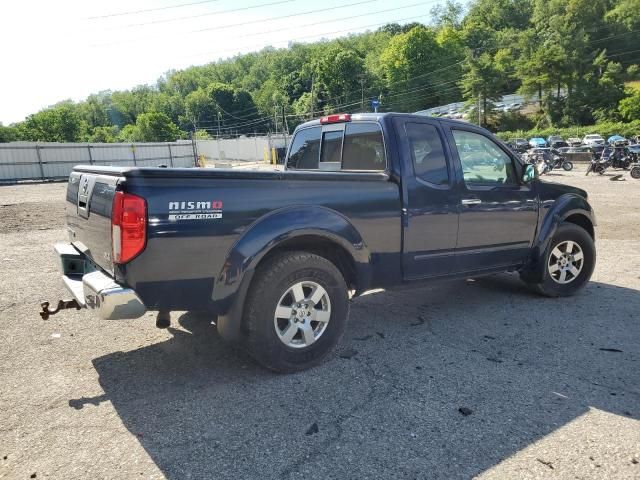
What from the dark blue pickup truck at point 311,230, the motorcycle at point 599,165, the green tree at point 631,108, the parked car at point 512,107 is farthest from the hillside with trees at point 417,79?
the dark blue pickup truck at point 311,230

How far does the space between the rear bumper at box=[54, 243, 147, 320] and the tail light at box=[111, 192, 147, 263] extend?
0.22m

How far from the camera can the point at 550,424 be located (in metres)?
3.04

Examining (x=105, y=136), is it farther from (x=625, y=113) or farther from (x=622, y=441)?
(x=622, y=441)

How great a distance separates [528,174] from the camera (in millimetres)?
5141

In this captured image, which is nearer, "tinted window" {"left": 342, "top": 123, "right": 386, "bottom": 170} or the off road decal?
the off road decal

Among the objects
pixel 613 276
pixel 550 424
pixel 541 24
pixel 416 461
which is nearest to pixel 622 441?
pixel 550 424

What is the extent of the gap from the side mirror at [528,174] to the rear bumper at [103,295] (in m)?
3.94

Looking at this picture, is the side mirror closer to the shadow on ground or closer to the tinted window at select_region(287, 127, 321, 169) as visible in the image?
the shadow on ground

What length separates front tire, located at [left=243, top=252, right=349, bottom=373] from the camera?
3.53m

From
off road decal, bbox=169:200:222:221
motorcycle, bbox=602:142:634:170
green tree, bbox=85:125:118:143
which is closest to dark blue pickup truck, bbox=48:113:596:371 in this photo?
off road decal, bbox=169:200:222:221

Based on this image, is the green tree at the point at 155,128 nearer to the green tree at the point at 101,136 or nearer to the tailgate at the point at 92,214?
the green tree at the point at 101,136

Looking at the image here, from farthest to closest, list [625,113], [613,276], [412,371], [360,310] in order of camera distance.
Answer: [625,113]
[613,276]
[360,310]
[412,371]

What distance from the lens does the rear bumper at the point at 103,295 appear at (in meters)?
3.10

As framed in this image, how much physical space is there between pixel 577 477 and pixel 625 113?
7163cm
